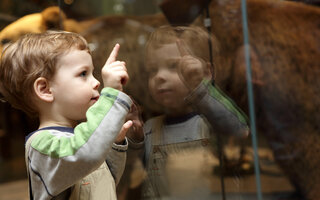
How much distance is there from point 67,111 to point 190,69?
27 cm

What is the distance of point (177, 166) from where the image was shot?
0.90 meters

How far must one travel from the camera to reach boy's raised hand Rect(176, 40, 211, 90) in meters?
0.81

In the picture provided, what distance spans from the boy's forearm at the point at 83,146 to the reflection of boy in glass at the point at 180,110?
18 centimetres

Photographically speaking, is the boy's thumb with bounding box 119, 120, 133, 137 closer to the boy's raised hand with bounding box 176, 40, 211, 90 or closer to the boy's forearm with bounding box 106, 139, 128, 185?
the boy's forearm with bounding box 106, 139, 128, 185

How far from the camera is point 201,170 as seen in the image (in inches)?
37.5

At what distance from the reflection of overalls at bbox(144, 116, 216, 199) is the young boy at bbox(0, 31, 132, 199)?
0.25 feet

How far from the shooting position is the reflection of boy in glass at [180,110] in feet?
2.67

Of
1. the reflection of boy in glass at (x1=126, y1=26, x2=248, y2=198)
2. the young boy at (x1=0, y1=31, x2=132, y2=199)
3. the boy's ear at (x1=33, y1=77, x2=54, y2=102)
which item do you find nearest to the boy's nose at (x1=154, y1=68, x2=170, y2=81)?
the reflection of boy in glass at (x1=126, y1=26, x2=248, y2=198)

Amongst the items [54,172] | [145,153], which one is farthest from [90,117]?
[145,153]

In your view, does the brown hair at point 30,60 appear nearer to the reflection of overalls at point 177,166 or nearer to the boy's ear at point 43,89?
the boy's ear at point 43,89

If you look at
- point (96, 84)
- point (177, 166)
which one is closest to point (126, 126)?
point (96, 84)

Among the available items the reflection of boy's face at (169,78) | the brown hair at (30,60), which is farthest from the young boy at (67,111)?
the reflection of boy's face at (169,78)

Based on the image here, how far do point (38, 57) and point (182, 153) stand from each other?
14.7 inches

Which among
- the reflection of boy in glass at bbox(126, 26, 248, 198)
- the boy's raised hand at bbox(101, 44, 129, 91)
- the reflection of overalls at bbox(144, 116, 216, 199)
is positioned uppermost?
the boy's raised hand at bbox(101, 44, 129, 91)
